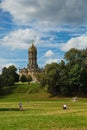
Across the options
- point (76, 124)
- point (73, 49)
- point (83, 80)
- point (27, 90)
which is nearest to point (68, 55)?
point (73, 49)

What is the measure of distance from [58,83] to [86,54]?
15.9m

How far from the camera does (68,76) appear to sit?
452 ft

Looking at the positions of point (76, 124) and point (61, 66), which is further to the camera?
point (61, 66)

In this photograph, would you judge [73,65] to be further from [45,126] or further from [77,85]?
[45,126]

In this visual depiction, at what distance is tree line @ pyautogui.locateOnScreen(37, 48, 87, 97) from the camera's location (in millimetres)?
133875

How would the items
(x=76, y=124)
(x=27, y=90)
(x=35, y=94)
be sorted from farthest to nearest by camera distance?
(x=27, y=90) → (x=35, y=94) → (x=76, y=124)

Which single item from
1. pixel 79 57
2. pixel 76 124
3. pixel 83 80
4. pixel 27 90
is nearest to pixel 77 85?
pixel 83 80

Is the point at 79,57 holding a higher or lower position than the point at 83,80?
higher

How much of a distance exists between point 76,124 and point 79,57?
4376 inches

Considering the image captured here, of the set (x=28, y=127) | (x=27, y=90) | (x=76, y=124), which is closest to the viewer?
(x=28, y=127)

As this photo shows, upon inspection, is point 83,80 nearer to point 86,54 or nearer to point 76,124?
point 86,54

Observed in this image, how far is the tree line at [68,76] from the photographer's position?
439 feet

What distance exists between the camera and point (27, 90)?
154250 millimetres

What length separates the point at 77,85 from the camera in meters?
136
